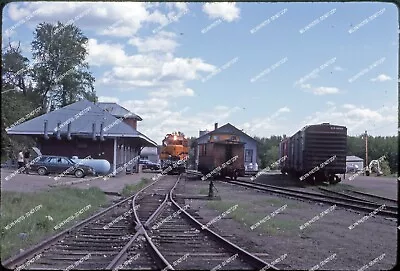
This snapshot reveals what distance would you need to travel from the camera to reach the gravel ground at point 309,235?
31.3ft

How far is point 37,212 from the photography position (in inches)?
547

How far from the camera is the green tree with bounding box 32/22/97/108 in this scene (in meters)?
6.93

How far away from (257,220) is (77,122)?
8.38 m

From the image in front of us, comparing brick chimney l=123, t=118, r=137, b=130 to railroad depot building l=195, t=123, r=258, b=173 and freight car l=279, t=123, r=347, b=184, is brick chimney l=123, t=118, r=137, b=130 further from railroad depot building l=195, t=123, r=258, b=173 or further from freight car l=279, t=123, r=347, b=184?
freight car l=279, t=123, r=347, b=184

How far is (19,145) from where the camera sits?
27.5ft

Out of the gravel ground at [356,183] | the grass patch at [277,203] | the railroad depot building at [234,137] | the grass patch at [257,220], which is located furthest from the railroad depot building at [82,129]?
the gravel ground at [356,183]

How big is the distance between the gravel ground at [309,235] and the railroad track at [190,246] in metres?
0.43

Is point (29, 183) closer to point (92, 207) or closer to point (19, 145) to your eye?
point (92, 207)

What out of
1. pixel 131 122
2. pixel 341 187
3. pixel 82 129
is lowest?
pixel 341 187

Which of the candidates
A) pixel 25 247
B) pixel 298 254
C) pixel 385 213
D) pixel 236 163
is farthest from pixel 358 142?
pixel 236 163

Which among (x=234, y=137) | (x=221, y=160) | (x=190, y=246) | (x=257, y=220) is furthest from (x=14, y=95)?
(x=221, y=160)

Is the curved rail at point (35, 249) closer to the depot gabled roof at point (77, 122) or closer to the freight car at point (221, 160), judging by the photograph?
the depot gabled roof at point (77, 122)

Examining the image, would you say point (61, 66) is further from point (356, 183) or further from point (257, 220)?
point (356, 183)

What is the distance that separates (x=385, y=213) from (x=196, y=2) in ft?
45.8
